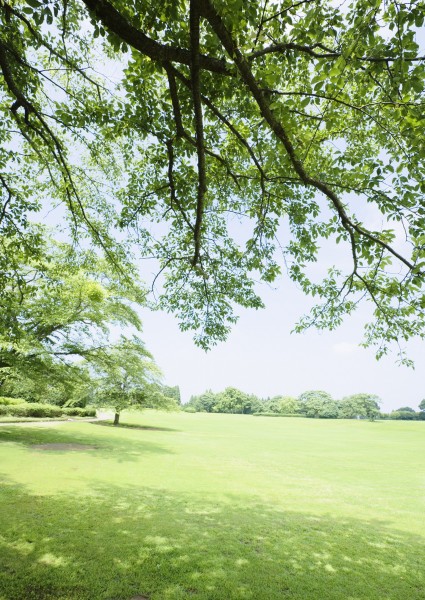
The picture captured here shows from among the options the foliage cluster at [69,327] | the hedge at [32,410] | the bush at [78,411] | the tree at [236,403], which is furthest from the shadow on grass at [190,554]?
the tree at [236,403]

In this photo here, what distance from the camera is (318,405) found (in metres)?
112

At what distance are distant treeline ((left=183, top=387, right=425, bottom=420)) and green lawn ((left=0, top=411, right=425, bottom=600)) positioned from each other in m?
92.6

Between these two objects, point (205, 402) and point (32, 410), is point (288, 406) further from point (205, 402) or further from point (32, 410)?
point (32, 410)

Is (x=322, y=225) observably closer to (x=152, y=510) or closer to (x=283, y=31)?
(x=283, y=31)

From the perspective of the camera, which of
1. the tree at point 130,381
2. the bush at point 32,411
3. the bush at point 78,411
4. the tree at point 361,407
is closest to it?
the tree at point 130,381

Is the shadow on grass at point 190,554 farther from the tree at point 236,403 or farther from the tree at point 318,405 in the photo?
the tree at point 318,405

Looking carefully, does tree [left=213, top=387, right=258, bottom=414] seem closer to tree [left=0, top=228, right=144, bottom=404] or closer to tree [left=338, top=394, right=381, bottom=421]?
tree [left=338, top=394, right=381, bottom=421]

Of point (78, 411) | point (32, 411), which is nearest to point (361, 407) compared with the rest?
point (78, 411)

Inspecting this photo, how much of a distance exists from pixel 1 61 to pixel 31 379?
1757 cm

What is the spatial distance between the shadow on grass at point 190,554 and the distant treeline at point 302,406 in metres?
97.6

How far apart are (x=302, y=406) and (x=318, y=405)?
6.02 meters

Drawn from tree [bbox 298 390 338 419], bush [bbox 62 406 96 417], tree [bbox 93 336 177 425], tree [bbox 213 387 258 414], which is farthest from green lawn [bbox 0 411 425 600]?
tree [bbox 298 390 338 419]

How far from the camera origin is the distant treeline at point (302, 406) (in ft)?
348

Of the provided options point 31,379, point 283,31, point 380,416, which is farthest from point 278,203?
point 380,416
